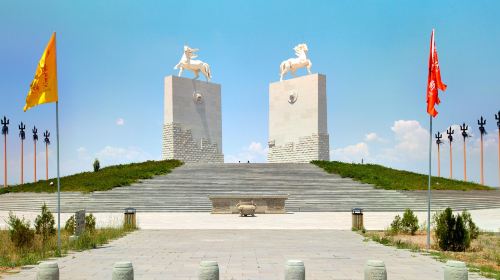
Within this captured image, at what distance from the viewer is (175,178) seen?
36.9 meters

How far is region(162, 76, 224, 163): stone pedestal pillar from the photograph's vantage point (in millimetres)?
52188

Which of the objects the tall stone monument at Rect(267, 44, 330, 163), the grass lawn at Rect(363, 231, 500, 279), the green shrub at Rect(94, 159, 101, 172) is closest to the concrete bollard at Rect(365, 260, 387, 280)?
the grass lawn at Rect(363, 231, 500, 279)

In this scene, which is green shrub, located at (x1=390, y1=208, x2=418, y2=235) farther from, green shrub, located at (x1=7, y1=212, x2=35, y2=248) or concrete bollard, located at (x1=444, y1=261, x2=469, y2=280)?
green shrub, located at (x1=7, y1=212, x2=35, y2=248)

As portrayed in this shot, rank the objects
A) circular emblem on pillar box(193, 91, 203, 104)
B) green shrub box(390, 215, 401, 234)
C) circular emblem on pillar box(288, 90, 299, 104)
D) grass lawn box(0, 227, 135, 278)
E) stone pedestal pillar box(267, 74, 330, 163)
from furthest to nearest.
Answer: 1. circular emblem on pillar box(193, 91, 203, 104)
2. circular emblem on pillar box(288, 90, 299, 104)
3. stone pedestal pillar box(267, 74, 330, 163)
4. green shrub box(390, 215, 401, 234)
5. grass lawn box(0, 227, 135, 278)

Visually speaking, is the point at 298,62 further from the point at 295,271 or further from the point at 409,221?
the point at 295,271

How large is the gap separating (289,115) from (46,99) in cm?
4209

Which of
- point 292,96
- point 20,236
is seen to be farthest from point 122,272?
point 292,96

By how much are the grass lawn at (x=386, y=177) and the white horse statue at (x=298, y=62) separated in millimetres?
11460

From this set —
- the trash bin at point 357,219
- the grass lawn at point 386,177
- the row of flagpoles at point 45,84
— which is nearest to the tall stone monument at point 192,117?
the grass lawn at point 386,177

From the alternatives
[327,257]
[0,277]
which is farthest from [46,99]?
[327,257]

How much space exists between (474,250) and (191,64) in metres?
44.2

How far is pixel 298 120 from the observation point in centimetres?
5234

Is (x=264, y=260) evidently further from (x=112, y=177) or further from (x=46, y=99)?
(x=112, y=177)

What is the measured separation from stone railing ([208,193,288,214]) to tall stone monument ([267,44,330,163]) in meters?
24.4
